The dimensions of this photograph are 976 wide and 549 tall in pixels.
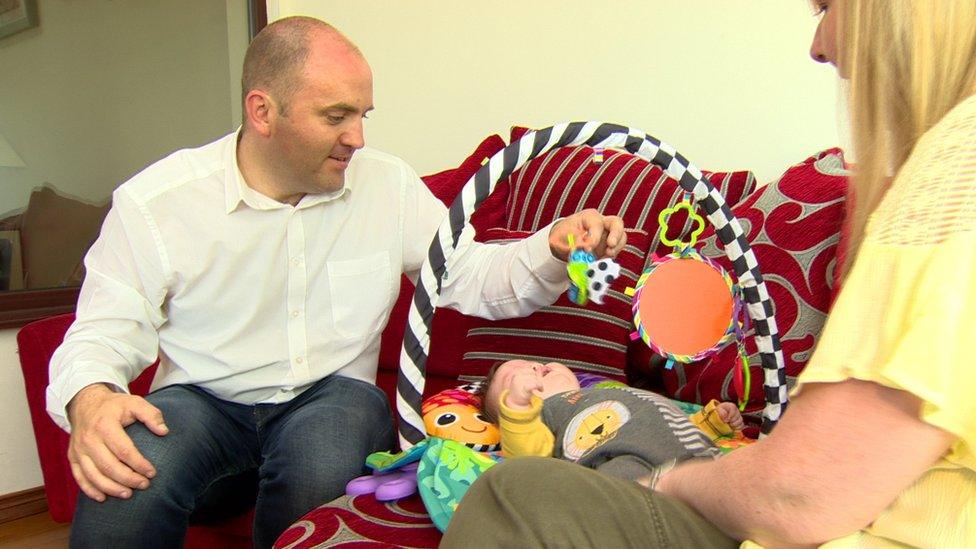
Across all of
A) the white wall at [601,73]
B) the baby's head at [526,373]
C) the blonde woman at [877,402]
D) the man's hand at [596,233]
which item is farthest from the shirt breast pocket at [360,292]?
the white wall at [601,73]

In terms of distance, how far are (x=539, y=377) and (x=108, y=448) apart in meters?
0.81

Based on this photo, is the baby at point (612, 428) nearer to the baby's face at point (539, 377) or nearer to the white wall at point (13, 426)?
the baby's face at point (539, 377)

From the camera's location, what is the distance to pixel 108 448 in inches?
47.5

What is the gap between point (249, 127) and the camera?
160 centimetres

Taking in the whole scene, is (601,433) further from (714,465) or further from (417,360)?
(714,465)

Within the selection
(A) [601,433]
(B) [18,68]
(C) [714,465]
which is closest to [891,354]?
(C) [714,465]

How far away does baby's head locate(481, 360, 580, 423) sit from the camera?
1.59 metres

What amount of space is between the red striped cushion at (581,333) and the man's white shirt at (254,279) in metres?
0.24

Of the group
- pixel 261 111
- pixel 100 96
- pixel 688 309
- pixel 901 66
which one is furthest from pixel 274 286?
pixel 100 96

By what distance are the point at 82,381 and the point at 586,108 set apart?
5.15ft

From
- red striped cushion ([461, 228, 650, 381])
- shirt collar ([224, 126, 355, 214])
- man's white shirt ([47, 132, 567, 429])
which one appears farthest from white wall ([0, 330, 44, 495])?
red striped cushion ([461, 228, 650, 381])

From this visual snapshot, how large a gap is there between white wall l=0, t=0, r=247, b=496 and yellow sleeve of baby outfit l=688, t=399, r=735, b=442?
2.06 m

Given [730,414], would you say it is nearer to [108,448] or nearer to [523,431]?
[523,431]

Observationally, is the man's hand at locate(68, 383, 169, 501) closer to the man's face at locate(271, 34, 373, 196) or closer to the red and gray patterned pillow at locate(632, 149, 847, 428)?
the man's face at locate(271, 34, 373, 196)
